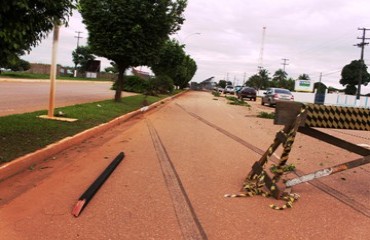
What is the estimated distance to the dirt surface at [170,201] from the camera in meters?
5.08

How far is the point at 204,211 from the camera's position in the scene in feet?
19.1

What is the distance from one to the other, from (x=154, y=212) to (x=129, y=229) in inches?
26.9

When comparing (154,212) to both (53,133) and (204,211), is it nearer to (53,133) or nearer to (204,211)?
(204,211)

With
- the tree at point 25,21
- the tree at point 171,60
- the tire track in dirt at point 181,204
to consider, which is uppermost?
the tree at point 171,60

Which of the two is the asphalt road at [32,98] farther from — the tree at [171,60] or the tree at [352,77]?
the tree at [352,77]

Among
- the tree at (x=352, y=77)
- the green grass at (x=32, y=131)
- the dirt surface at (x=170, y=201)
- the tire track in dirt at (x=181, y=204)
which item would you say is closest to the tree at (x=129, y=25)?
the green grass at (x=32, y=131)

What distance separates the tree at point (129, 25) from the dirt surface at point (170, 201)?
1169 cm

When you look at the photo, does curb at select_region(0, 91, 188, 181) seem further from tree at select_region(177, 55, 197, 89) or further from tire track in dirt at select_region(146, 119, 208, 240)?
tree at select_region(177, 55, 197, 89)

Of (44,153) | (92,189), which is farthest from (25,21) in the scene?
(92,189)

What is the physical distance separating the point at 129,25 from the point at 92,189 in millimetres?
15763

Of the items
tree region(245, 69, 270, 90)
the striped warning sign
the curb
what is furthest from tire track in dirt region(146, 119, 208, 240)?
tree region(245, 69, 270, 90)

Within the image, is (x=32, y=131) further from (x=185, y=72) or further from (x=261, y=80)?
(x=261, y=80)

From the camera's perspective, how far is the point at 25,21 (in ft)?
24.6

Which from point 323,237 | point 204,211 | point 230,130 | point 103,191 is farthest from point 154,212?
point 230,130
